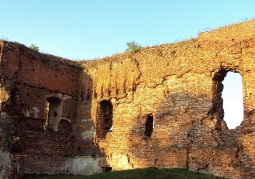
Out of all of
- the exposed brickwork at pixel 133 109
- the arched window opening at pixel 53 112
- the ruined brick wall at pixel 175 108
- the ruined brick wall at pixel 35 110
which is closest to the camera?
the ruined brick wall at pixel 175 108

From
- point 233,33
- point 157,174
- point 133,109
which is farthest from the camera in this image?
point 133,109

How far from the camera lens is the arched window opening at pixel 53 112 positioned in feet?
54.0

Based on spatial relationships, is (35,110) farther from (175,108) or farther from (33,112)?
(175,108)

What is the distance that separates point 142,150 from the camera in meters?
14.2

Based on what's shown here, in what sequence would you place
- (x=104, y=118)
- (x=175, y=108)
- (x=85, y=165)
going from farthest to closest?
(x=104, y=118) < (x=85, y=165) < (x=175, y=108)

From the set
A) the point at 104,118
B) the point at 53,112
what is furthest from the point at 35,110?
the point at 104,118

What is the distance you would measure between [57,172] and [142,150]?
392 centimetres

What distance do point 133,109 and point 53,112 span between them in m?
3.80

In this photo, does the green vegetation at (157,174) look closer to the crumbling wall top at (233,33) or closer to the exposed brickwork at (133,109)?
the exposed brickwork at (133,109)

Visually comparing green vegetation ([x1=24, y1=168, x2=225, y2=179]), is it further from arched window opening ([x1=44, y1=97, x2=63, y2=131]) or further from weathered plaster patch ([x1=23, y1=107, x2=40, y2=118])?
arched window opening ([x1=44, y1=97, x2=63, y2=131])

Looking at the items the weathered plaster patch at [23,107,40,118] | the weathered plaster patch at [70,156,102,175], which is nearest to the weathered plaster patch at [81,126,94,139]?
the weathered plaster patch at [70,156,102,175]

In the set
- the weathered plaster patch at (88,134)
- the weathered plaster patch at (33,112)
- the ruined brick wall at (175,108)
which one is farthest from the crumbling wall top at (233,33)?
the weathered plaster patch at (33,112)

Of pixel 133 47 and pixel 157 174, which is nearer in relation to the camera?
pixel 157 174

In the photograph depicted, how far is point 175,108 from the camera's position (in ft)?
44.7
